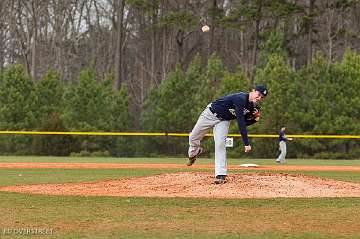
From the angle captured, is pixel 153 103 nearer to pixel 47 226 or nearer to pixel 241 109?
pixel 241 109

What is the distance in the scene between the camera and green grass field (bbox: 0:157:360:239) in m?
7.77

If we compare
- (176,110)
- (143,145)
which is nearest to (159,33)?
(176,110)

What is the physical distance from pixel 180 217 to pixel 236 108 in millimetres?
3486

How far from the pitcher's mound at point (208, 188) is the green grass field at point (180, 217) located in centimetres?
73

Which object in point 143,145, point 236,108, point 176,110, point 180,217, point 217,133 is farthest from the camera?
point 176,110

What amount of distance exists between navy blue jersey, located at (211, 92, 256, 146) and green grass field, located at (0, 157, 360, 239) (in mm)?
1550

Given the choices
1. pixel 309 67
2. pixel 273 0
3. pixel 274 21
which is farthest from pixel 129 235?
pixel 274 21

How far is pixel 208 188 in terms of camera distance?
1202 centimetres

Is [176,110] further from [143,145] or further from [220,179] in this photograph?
[220,179]

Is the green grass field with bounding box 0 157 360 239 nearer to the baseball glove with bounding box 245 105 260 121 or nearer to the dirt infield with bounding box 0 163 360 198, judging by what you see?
the dirt infield with bounding box 0 163 360 198

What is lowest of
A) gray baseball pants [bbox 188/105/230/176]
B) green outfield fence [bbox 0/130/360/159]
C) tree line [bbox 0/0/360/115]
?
green outfield fence [bbox 0/130/360/159]

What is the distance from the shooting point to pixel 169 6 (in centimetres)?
5688

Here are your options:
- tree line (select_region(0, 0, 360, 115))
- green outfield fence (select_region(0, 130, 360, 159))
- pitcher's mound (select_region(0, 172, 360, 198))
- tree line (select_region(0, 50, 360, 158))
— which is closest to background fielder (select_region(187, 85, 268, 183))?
pitcher's mound (select_region(0, 172, 360, 198))

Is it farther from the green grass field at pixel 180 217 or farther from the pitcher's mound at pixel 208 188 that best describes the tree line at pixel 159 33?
the green grass field at pixel 180 217
